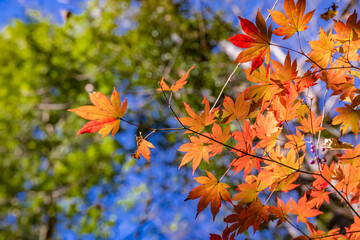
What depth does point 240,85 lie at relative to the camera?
3133mm

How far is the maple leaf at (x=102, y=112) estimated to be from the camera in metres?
0.52

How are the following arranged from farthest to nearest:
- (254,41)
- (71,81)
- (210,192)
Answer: (71,81), (210,192), (254,41)

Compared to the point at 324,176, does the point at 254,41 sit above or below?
above

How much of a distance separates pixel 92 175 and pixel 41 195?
900 millimetres

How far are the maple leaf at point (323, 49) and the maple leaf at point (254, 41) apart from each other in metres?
0.18

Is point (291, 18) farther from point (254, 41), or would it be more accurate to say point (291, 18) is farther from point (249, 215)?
point (249, 215)

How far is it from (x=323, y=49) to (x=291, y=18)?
15cm

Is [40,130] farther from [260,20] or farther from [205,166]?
[260,20]

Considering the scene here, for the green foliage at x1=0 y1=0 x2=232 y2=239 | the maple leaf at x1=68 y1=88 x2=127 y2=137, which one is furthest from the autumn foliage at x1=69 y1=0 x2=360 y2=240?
the green foliage at x1=0 y1=0 x2=232 y2=239

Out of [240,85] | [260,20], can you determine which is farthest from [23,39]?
[260,20]

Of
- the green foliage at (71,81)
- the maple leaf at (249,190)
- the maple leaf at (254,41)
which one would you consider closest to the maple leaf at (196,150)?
the maple leaf at (249,190)

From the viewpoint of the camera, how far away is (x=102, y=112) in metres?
0.55

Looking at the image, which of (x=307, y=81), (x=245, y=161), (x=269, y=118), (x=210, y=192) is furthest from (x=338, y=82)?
(x=210, y=192)

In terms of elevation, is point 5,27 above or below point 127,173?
above
